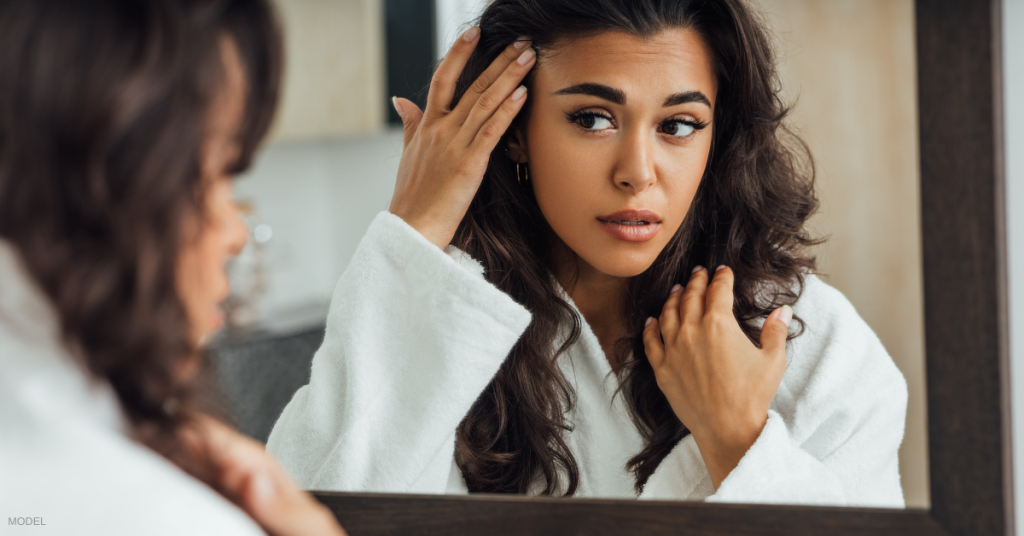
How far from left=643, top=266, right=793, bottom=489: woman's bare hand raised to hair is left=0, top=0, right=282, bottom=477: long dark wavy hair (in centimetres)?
30

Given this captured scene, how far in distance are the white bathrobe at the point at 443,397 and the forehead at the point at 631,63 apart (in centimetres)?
14

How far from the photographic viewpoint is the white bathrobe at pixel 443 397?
0.42m

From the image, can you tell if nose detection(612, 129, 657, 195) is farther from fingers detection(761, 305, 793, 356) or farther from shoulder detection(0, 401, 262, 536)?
shoulder detection(0, 401, 262, 536)

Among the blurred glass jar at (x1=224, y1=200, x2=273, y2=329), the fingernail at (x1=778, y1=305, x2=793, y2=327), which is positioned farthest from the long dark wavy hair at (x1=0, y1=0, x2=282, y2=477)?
the blurred glass jar at (x1=224, y1=200, x2=273, y2=329)

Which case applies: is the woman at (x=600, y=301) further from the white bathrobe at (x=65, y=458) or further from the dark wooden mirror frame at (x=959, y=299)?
the white bathrobe at (x=65, y=458)

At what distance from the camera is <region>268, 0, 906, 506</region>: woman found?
419 millimetres

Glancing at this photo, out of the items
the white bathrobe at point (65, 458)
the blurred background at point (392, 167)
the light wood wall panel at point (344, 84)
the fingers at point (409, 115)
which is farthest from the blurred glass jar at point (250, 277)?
the white bathrobe at point (65, 458)

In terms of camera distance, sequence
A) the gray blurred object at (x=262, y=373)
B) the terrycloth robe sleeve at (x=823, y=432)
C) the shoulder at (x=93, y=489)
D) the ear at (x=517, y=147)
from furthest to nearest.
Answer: the gray blurred object at (x=262, y=373), the ear at (x=517, y=147), the terrycloth robe sleeve at (x=823, y=432), the shoulder at (x=93, y=489)

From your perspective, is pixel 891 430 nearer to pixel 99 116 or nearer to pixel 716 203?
pixel 716 203

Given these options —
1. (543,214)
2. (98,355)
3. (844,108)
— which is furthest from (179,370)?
(844,108)

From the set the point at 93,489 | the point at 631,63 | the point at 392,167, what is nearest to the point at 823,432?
the point at 631,63

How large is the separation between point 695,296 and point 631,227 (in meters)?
0.06

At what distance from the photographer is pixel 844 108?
2.04 feet

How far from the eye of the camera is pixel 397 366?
0.43 m
